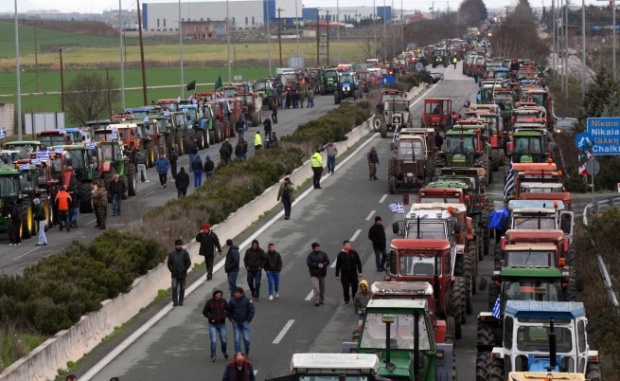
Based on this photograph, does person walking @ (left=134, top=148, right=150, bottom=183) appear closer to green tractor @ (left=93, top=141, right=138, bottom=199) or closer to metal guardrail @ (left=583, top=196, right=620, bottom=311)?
green tractor @ (left=93, top=141, right=138, bottom=199)

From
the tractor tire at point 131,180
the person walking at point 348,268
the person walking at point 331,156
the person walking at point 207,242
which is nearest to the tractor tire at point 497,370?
the person walking at point 348,268

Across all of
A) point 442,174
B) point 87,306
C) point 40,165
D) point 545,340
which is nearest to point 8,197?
point 40,165

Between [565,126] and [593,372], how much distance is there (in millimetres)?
46911

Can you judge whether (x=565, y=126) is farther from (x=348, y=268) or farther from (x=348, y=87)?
(x=348, y=268)

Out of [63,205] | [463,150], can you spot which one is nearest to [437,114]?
[463,150]

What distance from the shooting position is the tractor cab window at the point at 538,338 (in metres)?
19.8

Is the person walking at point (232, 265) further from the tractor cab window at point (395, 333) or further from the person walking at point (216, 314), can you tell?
the tractor cab window at point (395, 333)

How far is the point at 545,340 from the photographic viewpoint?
65.6ft

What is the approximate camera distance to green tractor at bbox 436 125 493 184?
49625mm

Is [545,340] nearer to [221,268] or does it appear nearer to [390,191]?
[221,268]

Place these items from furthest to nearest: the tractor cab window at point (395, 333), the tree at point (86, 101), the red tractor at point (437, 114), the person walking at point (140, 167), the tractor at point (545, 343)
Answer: the tree at point (86, 101), the red tractor at point (437, 114), the person walking at point (140, 167), the tractor cab window at point (395, 333), the tractor at point (545, 343)

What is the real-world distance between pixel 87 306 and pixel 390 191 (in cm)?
2456

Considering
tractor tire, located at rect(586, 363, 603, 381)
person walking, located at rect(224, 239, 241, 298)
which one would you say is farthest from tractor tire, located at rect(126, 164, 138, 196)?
tractor tire, located at rect(586, 363, 603, 381)

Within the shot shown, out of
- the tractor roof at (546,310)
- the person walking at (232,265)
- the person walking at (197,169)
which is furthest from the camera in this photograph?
the person walking at (197,169)
